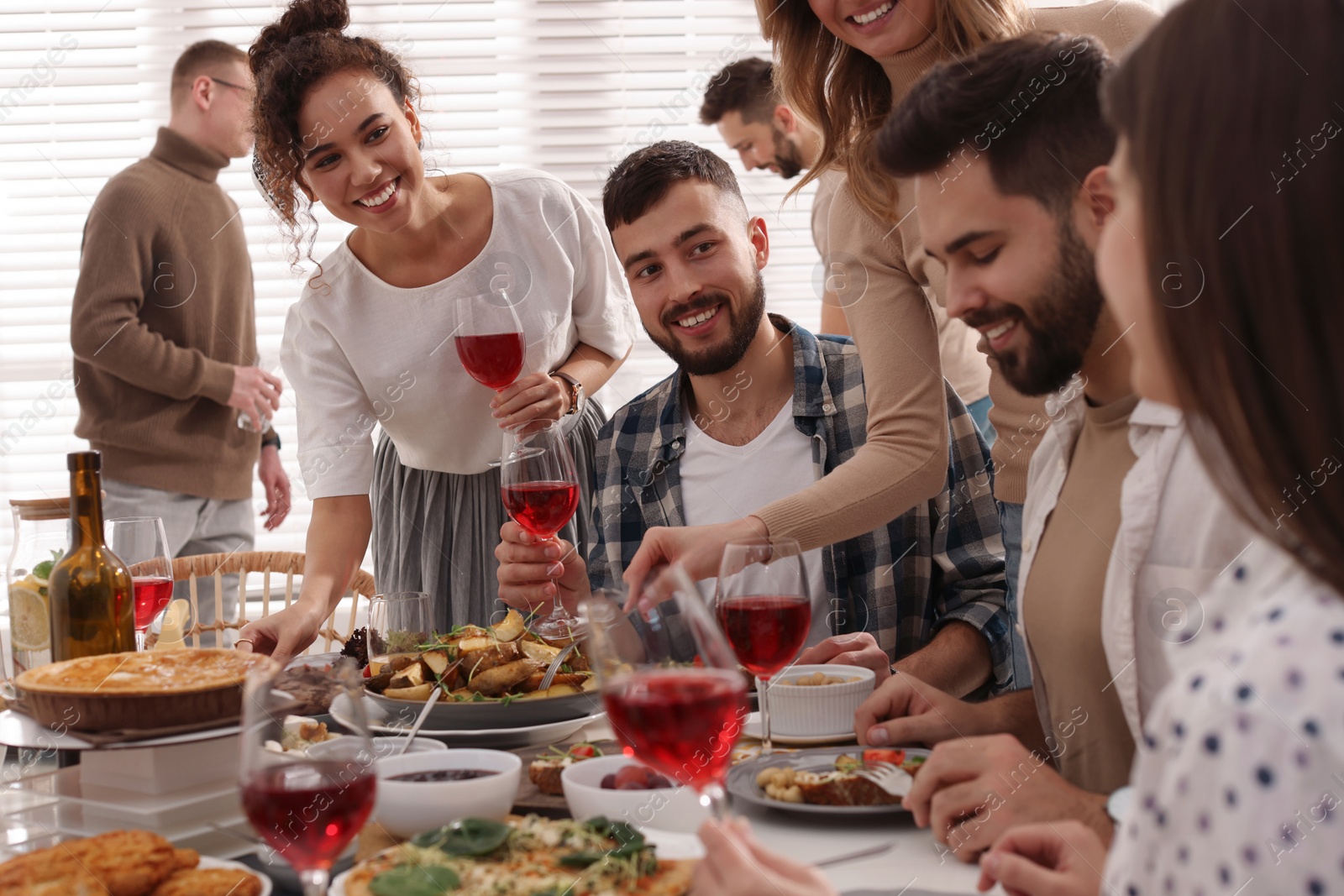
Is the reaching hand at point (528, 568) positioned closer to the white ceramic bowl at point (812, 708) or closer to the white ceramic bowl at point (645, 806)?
the white ceramic bowl at point (812, 708)

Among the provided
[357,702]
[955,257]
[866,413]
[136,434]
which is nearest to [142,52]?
[136,434]

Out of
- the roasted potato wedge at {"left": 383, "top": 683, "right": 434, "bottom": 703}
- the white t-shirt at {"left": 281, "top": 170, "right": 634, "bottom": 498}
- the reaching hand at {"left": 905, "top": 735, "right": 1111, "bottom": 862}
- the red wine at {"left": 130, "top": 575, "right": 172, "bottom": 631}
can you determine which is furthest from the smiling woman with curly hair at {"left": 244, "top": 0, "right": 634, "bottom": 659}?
the reaching hand at {"left": 905, "top": 735, "right": 1111, "bottom": 862}

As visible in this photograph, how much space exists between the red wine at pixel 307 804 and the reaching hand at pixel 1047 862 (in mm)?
498

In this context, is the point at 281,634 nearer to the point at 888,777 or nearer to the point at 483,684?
the point at 483,684

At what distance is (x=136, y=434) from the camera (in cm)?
351

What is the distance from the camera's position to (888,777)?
44.4 inches

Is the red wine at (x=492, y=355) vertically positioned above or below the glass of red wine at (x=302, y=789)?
above

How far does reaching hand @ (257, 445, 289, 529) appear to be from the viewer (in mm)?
3785

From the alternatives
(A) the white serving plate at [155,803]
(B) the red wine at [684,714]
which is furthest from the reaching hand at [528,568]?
(B) the red wine at [684,714]

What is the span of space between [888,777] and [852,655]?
0.41m

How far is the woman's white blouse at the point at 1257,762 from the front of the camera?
23.4 inches

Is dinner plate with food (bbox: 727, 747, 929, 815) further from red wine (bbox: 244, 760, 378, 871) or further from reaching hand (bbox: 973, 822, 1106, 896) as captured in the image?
red wine (bbox: 244, 760, 378, 871)

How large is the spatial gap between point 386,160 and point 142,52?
2.28 m

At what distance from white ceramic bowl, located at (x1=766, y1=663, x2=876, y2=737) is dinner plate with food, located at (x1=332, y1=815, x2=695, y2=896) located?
0.40 metres
